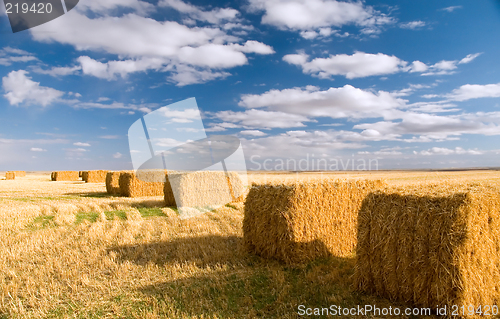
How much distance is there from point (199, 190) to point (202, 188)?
0.20 metres

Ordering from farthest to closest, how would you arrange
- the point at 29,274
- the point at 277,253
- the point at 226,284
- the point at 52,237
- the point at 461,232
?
the point at 52,237, the point at 277,253, the point at 29,274, the point at 226,284, the point at 461,232

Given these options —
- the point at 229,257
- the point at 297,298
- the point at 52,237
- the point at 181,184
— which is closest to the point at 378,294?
the point at 297,298

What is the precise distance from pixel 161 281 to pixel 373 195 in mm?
4476

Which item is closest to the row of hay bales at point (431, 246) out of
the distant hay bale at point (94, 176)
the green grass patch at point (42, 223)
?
the green grass patch at point (42, 223)

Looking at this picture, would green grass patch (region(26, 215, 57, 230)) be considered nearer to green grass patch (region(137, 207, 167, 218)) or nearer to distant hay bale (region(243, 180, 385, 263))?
green grass patch (region(137, 207, 167, 218))

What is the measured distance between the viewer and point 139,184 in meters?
21.4

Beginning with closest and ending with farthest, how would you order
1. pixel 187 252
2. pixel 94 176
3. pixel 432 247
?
pixel 432 247 < pixel 187 252 < pixel 94 176

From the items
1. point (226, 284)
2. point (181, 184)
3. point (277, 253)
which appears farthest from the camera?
point (181, 184)

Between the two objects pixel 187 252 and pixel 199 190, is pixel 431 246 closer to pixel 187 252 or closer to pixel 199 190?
pixel 187 252

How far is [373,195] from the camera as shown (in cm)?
550

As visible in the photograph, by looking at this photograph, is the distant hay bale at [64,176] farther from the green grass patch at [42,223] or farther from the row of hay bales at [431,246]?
the row of hay bales at [431,246]

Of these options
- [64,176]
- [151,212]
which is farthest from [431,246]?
[64,176]

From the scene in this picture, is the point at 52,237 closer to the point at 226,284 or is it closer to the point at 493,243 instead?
the point at 226,284

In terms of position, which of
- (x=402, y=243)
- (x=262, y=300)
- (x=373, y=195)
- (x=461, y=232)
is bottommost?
(x=262, y=300)
